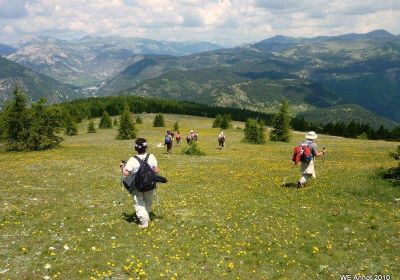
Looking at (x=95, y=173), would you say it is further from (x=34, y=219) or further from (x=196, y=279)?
(x=196, y=279)

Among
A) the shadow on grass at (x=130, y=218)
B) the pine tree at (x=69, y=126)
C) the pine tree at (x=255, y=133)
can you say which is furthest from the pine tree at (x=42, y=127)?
the pine tree at (x=69, y=126)

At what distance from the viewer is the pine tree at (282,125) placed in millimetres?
75750

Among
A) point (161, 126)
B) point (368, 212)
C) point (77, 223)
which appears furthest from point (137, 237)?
point (161, 126)

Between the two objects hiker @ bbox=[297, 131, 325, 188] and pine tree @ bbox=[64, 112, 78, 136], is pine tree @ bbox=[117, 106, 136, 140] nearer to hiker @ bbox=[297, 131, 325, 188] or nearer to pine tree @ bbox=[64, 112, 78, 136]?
pine tree @ bbox=[64, 112, 78, 136]

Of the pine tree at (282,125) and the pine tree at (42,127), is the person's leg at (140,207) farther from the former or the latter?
the pine tree at (282,125)

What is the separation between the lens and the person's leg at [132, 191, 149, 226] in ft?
54.0

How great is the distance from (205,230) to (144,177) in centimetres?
395

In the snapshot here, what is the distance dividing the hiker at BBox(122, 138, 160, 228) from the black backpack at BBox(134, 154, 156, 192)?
218 millimetres

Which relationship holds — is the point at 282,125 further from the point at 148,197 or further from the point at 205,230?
the point at 148,197

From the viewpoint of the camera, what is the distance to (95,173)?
3141cm

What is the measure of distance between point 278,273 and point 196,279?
3064mm

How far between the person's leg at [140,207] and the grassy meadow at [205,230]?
1.74ft

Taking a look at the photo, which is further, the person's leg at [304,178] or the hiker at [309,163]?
the person's leg at [304,178]

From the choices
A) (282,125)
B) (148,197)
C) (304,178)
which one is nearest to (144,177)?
(148,197)
